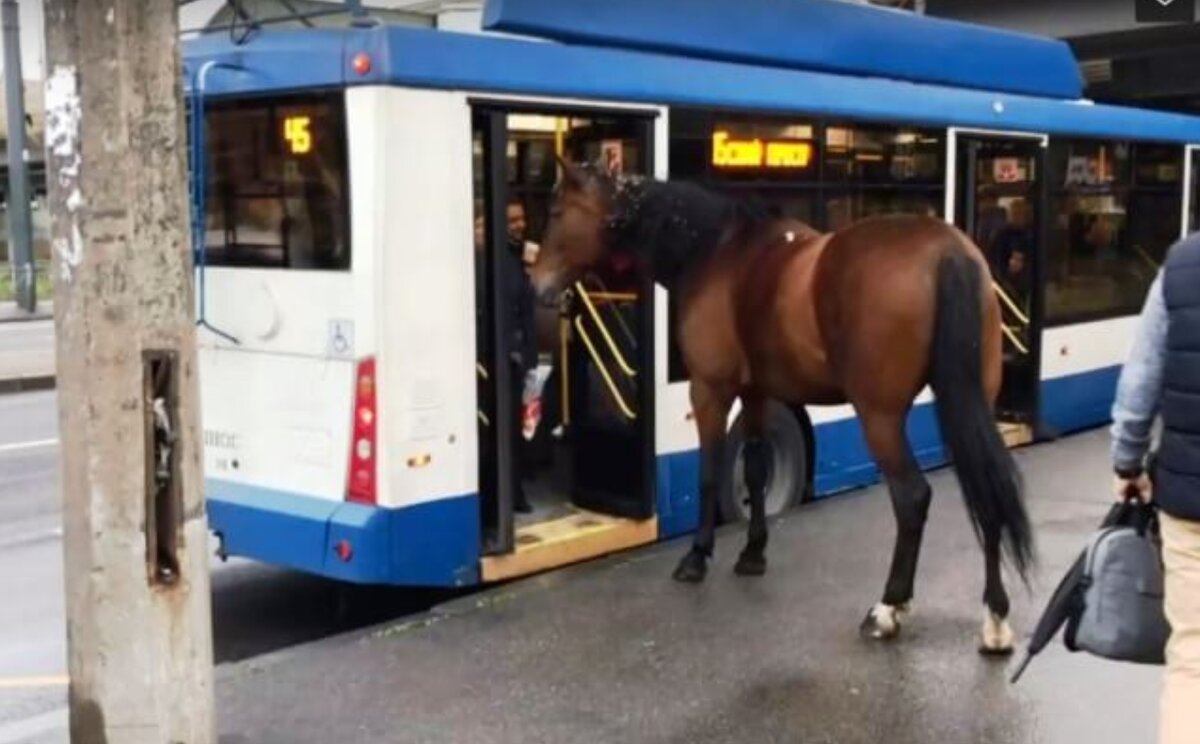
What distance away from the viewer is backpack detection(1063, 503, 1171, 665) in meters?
4.02

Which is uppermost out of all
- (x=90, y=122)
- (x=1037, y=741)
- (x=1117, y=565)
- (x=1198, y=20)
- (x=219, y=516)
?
(x=1198, y=20)

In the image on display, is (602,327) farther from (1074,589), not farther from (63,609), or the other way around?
(1074,589)

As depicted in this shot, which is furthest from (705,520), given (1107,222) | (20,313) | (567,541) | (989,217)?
(20,313)

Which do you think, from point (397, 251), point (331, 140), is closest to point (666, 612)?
point (397, 251)

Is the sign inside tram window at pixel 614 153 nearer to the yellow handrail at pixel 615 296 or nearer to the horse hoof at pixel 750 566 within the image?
the yellow handrail at pixel 615 296

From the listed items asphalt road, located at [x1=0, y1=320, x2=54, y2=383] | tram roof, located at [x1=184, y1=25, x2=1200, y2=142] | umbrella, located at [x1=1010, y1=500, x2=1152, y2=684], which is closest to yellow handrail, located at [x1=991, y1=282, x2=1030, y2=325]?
tram roof, located at [x1=184, y1=25, x2=1200, y2=142]

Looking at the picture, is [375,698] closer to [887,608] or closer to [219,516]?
[219,516]

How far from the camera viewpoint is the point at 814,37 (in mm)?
8750

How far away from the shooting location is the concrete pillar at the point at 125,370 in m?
3.95

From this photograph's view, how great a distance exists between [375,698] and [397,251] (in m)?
1.86

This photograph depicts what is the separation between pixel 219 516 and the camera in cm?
670

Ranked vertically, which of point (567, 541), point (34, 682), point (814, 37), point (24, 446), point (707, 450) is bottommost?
point (24, 446)

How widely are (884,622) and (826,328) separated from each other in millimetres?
1318

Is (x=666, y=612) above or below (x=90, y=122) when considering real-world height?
below
